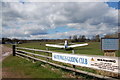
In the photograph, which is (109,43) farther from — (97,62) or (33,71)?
(33,71)

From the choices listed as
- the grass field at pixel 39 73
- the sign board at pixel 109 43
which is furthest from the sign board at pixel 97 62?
Result: the sign board at pixel 109 43

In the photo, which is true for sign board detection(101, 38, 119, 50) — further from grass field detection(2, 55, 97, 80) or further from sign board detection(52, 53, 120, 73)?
grass field detection(2, 55, 97, 80)

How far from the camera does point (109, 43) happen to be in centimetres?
752

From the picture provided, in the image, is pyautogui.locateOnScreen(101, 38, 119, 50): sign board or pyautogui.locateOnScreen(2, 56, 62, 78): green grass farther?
pyautogui.locateOnScreen(2, 56, 62, 78): green grass

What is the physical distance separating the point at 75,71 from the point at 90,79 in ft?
3.24

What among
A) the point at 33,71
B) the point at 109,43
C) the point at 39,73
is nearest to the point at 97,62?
the point at 109,43

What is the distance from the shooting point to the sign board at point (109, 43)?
7.44 meters

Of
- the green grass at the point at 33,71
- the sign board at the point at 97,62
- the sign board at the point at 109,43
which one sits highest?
the sign board at the point at 109,43

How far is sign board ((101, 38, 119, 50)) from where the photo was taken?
7.44m

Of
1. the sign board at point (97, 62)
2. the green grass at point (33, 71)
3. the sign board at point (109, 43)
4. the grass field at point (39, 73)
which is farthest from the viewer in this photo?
the green grass at point (33, 71)

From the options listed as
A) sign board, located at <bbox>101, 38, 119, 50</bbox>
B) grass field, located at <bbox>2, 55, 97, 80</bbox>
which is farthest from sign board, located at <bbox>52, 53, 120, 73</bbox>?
sign board, located at <bbox>101, 38, 119, 50</bbox>

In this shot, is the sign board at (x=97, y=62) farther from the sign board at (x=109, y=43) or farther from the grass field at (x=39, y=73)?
the sign board at (x=109, y=43)

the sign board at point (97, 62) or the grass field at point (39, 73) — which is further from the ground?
the sign board at point (97, 62)

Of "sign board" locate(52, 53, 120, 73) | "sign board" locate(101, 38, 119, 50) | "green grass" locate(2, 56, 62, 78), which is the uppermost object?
"sign board" locate(101, 38, 119, 50)
